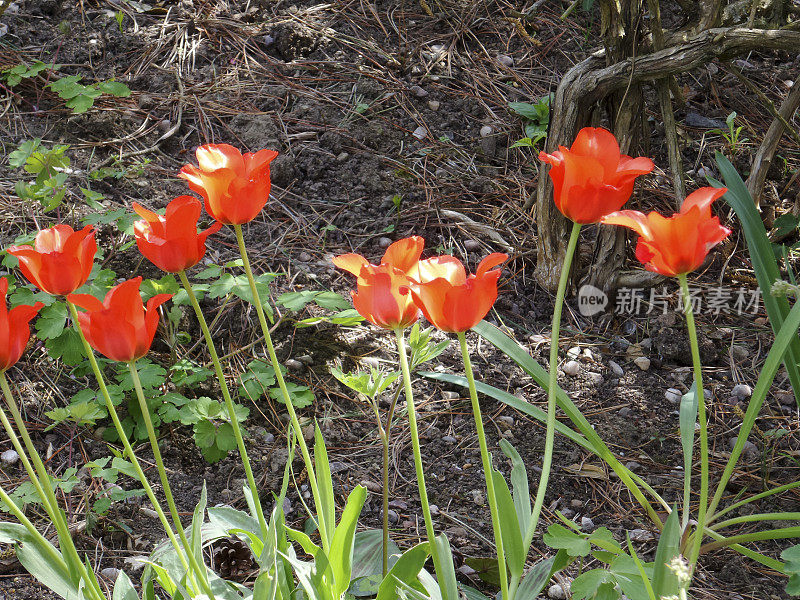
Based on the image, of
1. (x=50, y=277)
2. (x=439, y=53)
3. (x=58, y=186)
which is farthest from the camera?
(x=439, y=53)

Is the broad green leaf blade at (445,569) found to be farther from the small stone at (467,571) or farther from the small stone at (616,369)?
the small stone at (616,369)

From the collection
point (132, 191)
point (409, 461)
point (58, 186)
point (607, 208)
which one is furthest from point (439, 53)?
point (607, 208)

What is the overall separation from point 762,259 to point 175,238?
134cm

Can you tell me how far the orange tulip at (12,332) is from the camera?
935 mm

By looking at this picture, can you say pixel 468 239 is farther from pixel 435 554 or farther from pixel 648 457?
pixel 435 554

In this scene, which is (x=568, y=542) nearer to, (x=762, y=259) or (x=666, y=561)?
(x=666, y=561)

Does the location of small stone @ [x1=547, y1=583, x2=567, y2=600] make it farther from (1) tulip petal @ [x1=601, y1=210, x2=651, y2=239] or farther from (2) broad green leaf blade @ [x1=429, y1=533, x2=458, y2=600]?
(1) tulip petal @ [x1=601, y1=210, x2=651, y2=239]

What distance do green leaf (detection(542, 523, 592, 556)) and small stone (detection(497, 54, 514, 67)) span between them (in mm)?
2287

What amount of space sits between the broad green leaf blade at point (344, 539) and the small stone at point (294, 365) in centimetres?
98

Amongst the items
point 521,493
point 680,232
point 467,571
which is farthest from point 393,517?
point 680,232

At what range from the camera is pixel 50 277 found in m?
0.99

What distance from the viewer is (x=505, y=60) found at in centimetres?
309

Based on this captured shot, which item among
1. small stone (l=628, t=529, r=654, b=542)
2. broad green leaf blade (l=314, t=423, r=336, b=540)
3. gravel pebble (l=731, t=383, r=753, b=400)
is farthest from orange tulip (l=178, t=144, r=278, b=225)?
gravel pebble (l=731, t=383, r=753, b=400)

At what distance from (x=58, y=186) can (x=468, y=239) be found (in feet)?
4.19
